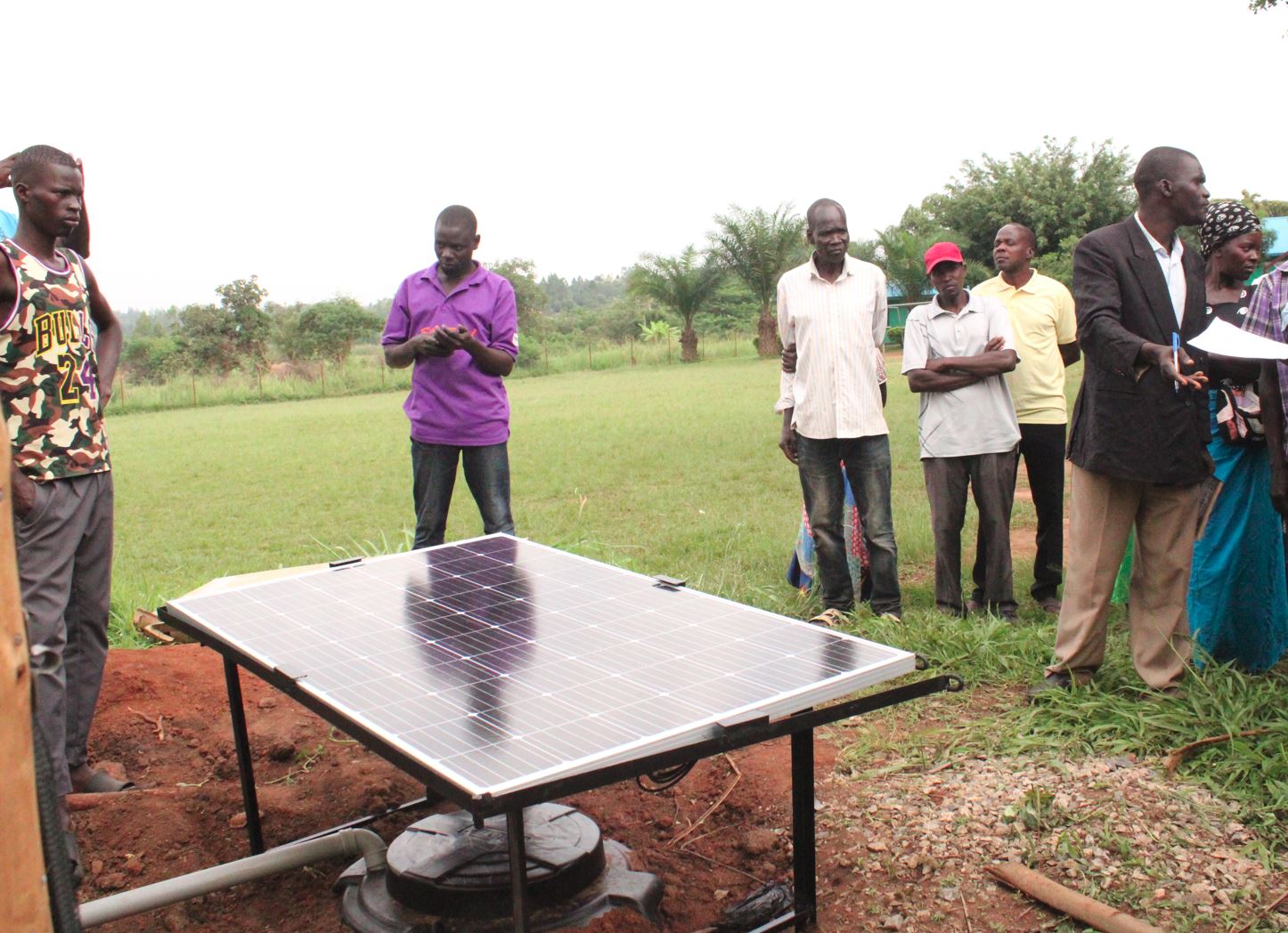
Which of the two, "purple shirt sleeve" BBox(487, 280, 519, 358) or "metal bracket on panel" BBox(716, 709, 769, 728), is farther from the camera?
"purple shirt sleeve" BBox(487, 280, 519, 358)

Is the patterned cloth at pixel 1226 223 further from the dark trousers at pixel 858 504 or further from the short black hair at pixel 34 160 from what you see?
the short black hair at pixel 34 160

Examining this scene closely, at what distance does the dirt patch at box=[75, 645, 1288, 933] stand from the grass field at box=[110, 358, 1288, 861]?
25 centimetres

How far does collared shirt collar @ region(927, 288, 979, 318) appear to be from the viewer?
5.98 m

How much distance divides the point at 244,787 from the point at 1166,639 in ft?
11.0

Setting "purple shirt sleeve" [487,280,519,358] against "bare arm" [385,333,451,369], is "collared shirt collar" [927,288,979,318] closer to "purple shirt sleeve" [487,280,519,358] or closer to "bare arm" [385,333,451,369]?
"purple shirt sleeve" [487,280,519,358]

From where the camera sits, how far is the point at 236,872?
3240 mm

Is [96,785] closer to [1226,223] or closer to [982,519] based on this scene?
[982,519]

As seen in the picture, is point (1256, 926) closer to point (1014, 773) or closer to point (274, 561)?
point (1014, 773)

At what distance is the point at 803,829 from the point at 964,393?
333 cm

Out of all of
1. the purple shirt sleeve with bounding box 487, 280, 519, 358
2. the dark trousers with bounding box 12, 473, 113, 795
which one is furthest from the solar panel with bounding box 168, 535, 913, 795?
the purple shirt sleeve with bounding box 487, 280, 519, 358

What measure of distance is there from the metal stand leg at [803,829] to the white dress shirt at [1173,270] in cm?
256

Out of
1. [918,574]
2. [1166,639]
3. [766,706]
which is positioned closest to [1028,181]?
[918,574]

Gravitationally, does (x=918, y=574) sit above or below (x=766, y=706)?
below

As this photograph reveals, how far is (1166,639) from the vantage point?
447cm
